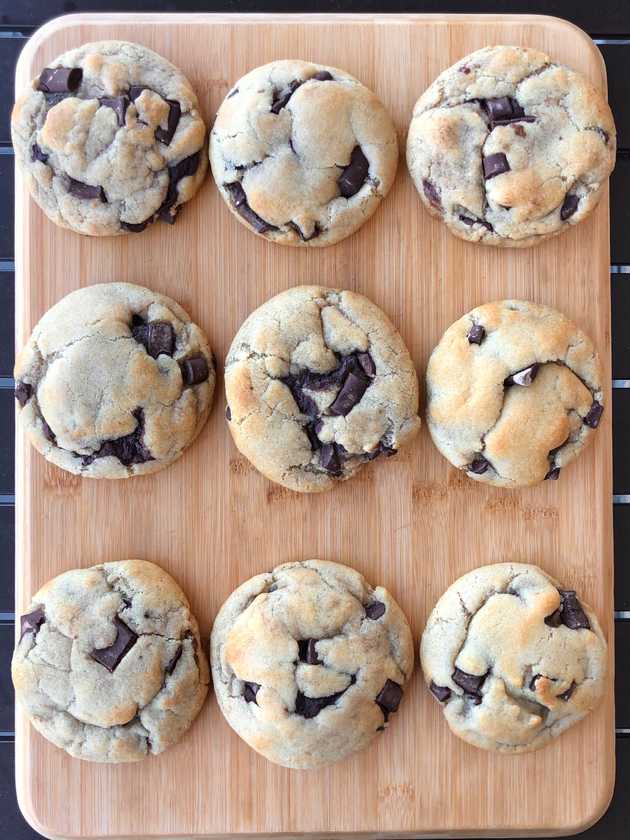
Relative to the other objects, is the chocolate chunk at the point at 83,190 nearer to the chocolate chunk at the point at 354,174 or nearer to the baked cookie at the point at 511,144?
the chocolate chunk at the point at 354,174

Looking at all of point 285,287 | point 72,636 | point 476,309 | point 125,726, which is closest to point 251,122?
point 285,287

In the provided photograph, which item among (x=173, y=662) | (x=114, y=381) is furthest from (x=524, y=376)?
(x=173, y=662)

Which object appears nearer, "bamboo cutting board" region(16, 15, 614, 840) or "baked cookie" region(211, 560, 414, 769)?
"baked cookie" region(211, 560, 414, 769)

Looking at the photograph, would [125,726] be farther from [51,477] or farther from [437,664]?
[437,664]

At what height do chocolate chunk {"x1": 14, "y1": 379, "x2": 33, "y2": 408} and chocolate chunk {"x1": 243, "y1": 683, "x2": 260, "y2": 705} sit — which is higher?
chocolate chunk {"x1": 14, "y1": 379, "x2": 33, "y2": 408}

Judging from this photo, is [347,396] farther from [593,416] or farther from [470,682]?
[470,682]

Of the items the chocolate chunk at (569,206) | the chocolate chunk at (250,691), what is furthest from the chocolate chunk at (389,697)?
the chocolate chunk at (569,206)

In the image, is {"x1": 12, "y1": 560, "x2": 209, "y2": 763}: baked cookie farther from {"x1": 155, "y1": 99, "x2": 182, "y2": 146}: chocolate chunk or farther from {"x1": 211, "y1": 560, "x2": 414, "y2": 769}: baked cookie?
{"x1": 155, "y1": 99, "x2": 182, "y2": 146}: chocolate chunk

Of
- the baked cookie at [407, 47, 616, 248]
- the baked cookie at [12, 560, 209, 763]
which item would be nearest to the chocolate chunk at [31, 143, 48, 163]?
the baked cookie at [407, 47, 616, 248]
